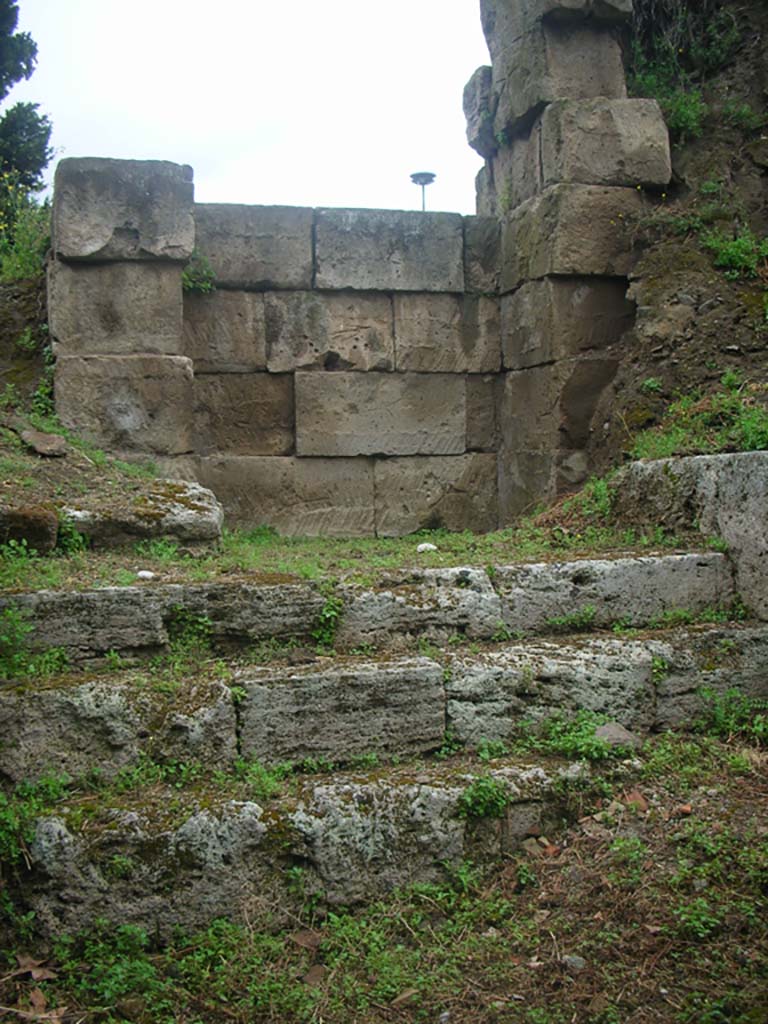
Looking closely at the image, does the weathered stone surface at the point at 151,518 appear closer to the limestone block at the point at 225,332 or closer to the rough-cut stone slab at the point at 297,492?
the rough-cut stone slab at the point at 297,492

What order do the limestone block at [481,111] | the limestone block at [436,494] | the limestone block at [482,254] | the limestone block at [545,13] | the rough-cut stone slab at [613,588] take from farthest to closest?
the limestone block at [481,111] < the limestone block at [482,254] < the limestone block at [436,494] < the limestone block at [545,13] < the rough-cut stone slab at [613,588]

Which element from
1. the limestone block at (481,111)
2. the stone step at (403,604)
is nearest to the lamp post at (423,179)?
the limestone block at (481,111)

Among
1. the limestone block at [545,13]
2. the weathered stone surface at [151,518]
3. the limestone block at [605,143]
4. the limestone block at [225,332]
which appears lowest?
the weathered stone surface at [151,518]

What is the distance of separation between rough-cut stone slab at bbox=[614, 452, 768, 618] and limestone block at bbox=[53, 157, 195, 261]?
3.81 metres

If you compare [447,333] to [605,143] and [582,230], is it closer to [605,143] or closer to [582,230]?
[582,230]

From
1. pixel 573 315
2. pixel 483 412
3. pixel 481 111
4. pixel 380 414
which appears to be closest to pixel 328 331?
pixel 380 414

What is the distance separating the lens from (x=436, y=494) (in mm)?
8484

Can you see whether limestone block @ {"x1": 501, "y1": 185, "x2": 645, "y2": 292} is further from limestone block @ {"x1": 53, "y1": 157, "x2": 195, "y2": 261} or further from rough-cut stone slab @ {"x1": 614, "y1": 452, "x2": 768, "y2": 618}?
limestone block @ {"x1": 53, "y1": 157, "x2": 195, "y2": 261}

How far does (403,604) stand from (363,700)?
2.21 ft

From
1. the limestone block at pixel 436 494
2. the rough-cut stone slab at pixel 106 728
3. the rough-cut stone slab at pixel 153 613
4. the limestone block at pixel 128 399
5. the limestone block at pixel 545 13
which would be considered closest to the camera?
the rough-cut stone slab at pixel 106 728

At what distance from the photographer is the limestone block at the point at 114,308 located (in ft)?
24.5

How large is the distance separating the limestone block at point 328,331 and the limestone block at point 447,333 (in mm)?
129

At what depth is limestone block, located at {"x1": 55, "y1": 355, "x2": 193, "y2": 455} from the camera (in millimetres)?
7391

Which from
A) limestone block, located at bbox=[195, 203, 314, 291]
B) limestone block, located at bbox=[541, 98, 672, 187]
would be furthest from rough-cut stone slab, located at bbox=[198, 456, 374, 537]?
limestone block, located at bbox=[541, 98, 672, 187]
